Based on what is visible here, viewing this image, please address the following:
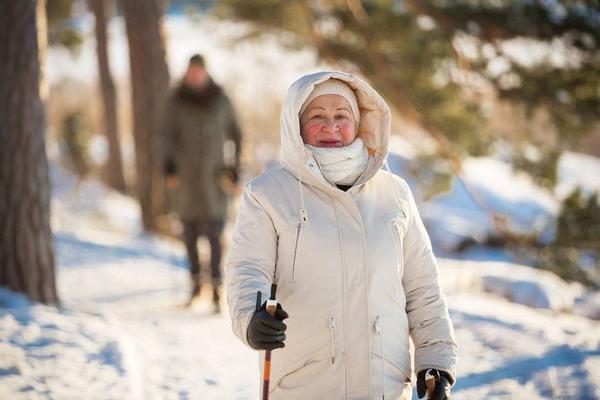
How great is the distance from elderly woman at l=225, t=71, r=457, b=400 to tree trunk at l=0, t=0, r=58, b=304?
3.04 metres

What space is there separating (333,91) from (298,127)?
230 mm

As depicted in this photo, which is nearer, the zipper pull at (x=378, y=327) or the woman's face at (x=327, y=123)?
the zipper pull at (x=378, y=327)

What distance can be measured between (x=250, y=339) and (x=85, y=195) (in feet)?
46.8

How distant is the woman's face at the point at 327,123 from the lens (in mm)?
2467

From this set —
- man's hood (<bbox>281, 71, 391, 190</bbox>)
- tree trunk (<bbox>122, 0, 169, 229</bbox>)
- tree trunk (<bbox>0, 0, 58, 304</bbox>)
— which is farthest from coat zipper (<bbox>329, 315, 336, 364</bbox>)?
tree trunk (<bbox>122, 0, 169, 229</bbox>)

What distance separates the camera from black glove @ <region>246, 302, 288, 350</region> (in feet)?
6.59

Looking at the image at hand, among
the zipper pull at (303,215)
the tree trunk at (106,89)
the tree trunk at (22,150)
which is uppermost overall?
the tree trunk at (106,89)

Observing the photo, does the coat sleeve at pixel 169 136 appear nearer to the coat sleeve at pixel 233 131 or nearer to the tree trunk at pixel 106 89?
the coat sleeve at pixel 233 131

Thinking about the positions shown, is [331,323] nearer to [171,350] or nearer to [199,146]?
[171,350]

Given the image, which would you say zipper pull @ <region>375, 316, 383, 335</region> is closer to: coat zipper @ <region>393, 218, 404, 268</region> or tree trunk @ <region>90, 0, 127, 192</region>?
coat zipper @ <region>393, 218, 404, 268</region>

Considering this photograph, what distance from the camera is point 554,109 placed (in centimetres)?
905

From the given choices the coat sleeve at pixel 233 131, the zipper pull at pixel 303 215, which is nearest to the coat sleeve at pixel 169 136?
the coat sleeve at pixel 233 131

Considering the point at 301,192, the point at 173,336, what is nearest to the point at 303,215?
the point at 301,192

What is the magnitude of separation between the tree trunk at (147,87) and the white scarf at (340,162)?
22.9 feet
